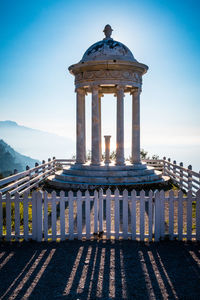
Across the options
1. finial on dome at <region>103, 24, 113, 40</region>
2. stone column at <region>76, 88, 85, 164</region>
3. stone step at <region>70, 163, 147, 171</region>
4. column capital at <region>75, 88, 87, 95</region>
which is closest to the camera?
stone step at <region>70, 163, 147, 171</region>

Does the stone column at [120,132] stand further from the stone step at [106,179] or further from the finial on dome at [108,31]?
the finial on dome at [108,31]

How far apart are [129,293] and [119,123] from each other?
11.2m

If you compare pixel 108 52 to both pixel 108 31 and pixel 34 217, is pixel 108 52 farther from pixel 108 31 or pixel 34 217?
pixel 34 217

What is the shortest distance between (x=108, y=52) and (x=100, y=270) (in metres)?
12.4

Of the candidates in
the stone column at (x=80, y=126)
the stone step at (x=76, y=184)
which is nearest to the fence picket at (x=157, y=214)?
the stone step at (x=76, y=184)

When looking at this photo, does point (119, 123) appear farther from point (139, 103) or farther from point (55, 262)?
point (55, 262)

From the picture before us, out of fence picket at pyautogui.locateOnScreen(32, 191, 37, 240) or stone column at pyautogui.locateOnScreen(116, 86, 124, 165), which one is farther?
stone column at pyautogui.locateOnScreen(116, 86, 124, 165)

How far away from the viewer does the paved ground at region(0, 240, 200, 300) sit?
3996 millimetres

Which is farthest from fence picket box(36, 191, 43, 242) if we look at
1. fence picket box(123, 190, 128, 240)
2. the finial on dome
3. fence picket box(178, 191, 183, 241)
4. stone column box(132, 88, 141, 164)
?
the finial on dome

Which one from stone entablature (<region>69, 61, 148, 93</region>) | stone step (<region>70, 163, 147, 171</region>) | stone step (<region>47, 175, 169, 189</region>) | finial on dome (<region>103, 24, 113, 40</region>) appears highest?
finial on dome (<region>103, 24, 113, 40</region>)

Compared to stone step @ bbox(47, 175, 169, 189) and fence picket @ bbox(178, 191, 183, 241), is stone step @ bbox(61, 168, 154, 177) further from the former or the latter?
fence picket @ bbox(178, 191, 183, 241)

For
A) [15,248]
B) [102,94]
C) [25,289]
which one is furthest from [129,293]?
[102,94]

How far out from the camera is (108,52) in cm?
1418

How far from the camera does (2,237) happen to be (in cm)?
632
